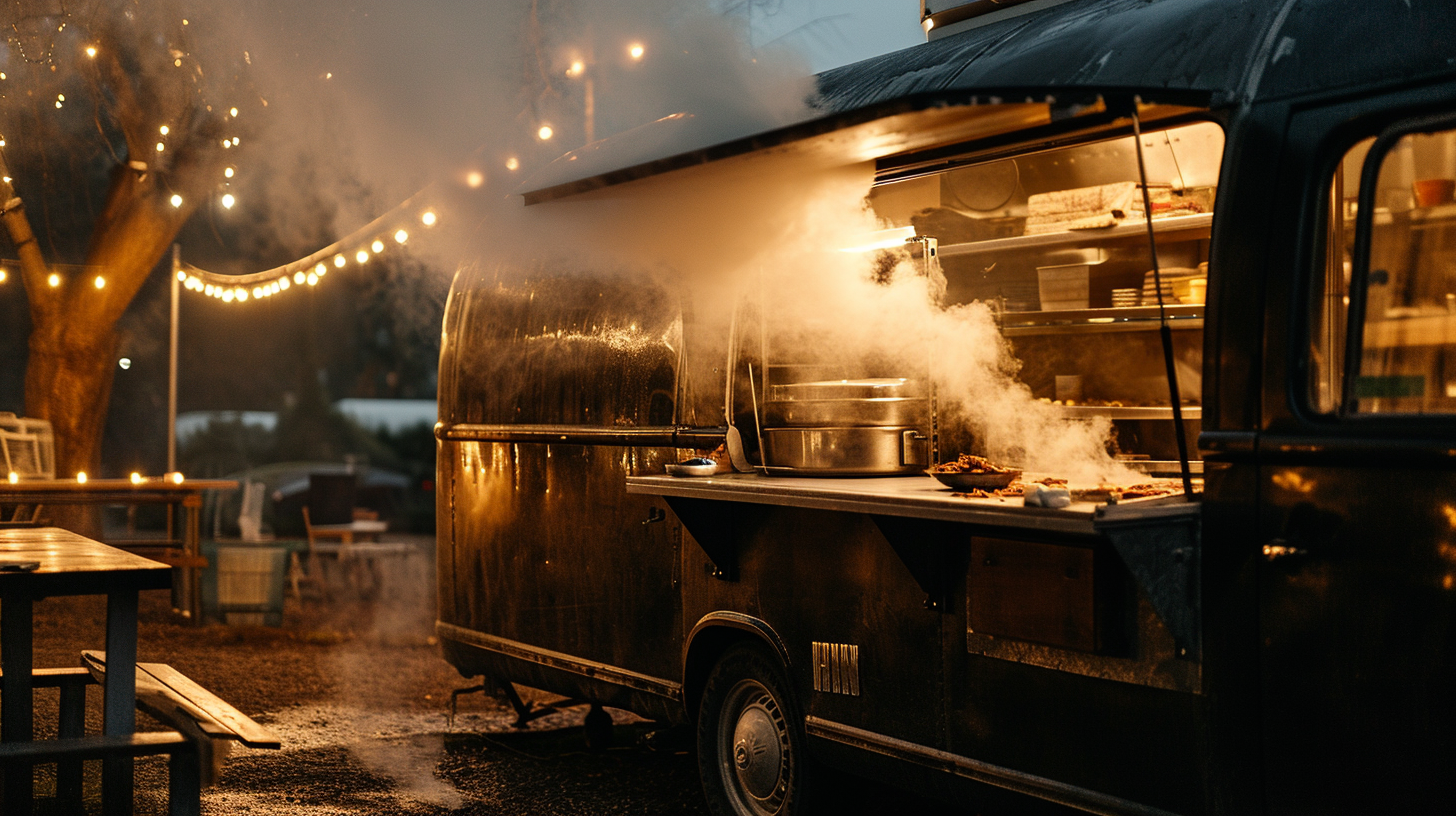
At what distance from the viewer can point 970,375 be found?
5367 millimetres

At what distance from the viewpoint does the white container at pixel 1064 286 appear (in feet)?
18.6

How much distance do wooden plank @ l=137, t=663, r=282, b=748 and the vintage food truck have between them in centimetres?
164

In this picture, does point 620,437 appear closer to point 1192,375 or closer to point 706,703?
point 706,703

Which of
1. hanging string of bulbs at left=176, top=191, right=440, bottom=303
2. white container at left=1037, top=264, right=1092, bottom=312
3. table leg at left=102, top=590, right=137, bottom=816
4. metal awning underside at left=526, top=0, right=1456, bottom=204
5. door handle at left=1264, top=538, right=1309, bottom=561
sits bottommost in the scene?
table leg at left=102, top=590, right=137, bottom=816

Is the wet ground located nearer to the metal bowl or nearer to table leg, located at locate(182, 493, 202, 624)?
table leg, located at locate(182, 493, 202, 624)

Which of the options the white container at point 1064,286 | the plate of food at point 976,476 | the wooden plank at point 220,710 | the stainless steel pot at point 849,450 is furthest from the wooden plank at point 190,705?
the white container at point 1064,286

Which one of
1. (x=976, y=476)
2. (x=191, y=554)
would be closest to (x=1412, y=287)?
(x=976, y=476)

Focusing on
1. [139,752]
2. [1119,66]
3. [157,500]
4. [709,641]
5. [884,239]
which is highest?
[1119,66]

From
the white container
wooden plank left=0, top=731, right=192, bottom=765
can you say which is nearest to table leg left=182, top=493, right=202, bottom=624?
wooden plank left=0, top=731, right=192, bottom=765

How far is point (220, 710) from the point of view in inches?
187

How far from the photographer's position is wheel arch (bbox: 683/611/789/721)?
5.05m

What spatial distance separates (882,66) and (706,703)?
268cm

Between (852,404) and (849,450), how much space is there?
0.18 metres

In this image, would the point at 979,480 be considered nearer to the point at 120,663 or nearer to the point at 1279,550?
the point at 1279,550
